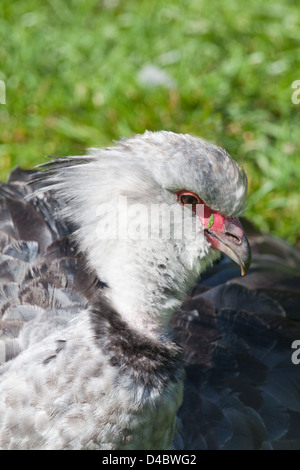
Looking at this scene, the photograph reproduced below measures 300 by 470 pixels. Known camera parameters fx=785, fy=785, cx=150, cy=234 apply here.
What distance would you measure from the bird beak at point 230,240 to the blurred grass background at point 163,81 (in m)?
1.50

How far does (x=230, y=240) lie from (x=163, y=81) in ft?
6.47

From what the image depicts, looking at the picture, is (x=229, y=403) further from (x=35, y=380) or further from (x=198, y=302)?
(x=35, y=380)

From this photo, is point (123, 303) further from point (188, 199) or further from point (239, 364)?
point (239, 364)

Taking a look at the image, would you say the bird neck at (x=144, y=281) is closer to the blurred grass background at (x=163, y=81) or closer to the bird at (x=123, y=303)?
the bird at (x=123, y=303)

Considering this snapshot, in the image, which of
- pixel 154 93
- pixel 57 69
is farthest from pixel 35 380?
pixel 57 69

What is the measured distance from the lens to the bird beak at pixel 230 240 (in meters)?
2.00

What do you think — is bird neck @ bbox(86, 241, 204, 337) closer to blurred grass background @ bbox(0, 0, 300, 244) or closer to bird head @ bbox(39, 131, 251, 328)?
bird head @ bbox(39, 131, 251, 328)

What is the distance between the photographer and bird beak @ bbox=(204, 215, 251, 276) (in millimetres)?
2000

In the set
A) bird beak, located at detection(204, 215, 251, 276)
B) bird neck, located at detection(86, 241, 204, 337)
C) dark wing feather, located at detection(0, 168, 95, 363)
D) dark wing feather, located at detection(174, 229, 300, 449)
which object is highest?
bird beak, located at detection(204, 215, 251, 276)

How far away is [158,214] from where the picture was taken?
1951mm

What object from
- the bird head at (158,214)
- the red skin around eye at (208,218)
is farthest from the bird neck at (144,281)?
the red skin around eye at (208,218)

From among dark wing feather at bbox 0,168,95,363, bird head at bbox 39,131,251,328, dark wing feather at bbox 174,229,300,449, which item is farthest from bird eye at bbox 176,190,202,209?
dark wing feather at bbox 174,229,300,449

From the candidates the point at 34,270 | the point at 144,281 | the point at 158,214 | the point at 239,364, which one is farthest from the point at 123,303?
the point at 239,364

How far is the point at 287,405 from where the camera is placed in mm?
2543
